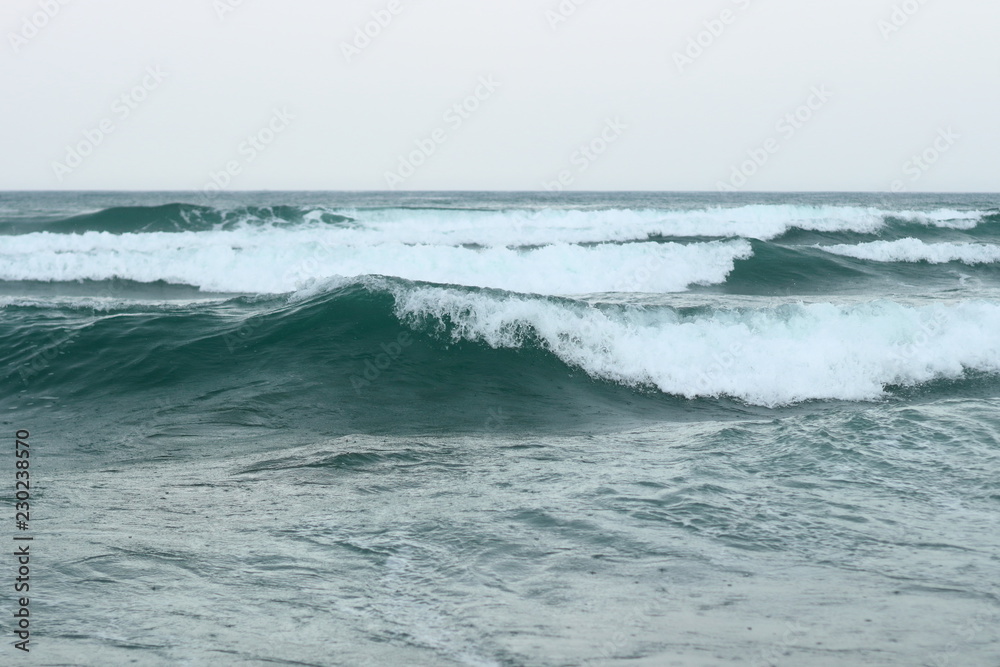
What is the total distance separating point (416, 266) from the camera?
18312 mm

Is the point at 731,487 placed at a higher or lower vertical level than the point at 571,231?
lower

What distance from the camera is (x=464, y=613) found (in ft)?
12.1

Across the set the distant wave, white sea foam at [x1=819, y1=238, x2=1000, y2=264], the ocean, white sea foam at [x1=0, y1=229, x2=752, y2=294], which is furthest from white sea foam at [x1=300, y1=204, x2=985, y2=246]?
the ocean

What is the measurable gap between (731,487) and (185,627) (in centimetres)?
342

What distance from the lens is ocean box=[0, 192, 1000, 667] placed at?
3.56 meters

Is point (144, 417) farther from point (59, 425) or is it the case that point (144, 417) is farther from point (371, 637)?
point (371, 637)

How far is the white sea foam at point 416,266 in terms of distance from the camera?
18.2 m

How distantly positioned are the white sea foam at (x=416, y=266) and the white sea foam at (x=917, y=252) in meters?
4.46

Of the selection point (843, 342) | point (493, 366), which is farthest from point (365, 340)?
point (843, 342)

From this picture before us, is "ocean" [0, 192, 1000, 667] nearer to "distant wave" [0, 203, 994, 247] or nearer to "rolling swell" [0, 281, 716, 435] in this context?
"rolling swell" [0, 281, 716, 435]

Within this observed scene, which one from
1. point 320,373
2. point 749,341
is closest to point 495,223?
point 749,341

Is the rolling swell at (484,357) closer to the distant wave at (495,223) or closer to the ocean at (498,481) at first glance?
the ocean at (498,481)

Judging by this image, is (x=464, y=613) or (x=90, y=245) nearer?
(x=464, y=613)

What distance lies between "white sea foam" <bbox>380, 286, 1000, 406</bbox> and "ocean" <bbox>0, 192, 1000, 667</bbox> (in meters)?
0.04
